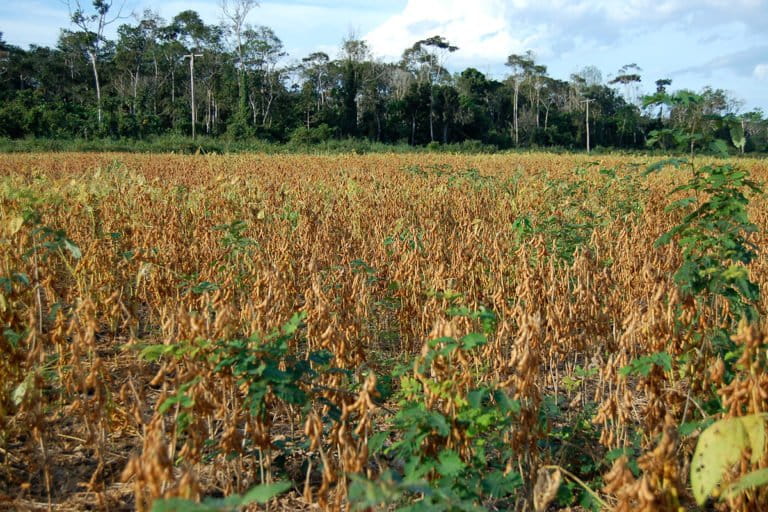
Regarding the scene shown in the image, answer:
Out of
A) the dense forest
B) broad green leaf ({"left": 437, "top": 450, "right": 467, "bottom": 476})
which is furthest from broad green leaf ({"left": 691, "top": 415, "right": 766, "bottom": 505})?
the dense forest

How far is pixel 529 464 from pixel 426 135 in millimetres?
50020

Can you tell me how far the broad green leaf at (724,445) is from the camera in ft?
4.14

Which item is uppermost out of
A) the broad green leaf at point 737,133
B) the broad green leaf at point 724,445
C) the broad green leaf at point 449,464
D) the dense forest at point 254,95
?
the dense forest at point 254,95

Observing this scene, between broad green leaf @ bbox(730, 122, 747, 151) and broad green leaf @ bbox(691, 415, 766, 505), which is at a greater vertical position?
broad green leaf @ bbox(730, 122, 747, 151)

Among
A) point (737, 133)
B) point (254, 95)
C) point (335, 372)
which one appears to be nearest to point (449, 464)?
point (335, 372)

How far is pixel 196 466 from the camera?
7.68ft

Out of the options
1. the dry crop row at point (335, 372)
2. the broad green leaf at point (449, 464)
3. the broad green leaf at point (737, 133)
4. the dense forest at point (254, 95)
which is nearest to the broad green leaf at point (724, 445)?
the dry crop row at point (335, 372)

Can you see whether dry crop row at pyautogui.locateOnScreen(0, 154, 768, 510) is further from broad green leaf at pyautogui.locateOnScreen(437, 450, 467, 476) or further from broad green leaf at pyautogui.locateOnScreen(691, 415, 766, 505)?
broad green leaf at pyautogui.locateOnScreen(691, 415, 766, 505)

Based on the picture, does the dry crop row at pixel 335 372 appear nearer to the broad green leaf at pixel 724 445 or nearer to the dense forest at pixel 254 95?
Result: the broad green leaf at pixel 724 445

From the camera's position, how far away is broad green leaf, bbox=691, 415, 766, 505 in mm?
1261

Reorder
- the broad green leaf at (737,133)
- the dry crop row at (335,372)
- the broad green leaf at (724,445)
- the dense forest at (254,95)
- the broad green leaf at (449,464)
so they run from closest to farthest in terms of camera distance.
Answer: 1. the broad green leaf at (724,445)
2. the broad green leaf at (449,464)
3. the dry crop row at (335,372)
4. the broad green leaf at (737,133)
5. the dense forest at (254,95)

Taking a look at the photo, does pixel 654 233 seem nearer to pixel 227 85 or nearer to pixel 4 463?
pixel 4 463

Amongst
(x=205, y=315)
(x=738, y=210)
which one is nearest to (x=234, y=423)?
(x=205, y=315)

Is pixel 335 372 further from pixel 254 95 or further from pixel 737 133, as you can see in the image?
pixel 254 95
